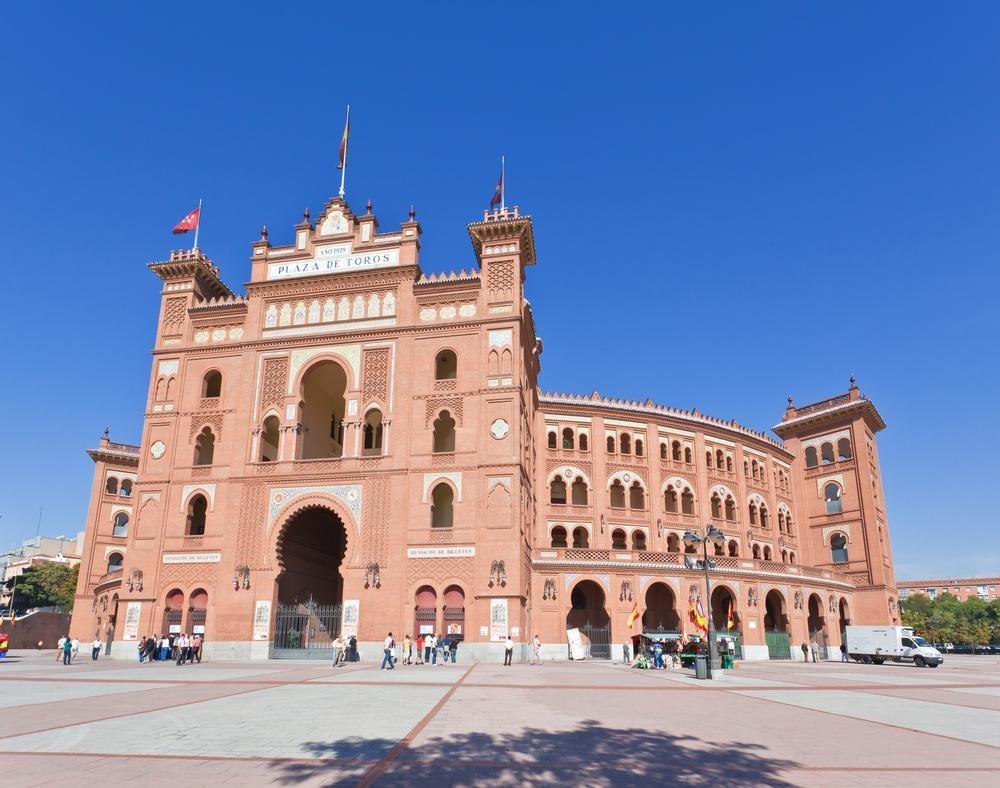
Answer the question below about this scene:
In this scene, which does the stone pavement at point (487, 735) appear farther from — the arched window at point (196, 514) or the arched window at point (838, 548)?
the arched window at point (838, 548)

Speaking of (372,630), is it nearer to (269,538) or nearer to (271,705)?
(269,538)

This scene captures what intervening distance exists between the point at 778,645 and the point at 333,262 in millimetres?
35743

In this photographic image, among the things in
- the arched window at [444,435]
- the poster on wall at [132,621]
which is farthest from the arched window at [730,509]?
the poster on wall at [132,621]

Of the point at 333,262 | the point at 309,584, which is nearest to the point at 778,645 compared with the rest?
the point at 309,584

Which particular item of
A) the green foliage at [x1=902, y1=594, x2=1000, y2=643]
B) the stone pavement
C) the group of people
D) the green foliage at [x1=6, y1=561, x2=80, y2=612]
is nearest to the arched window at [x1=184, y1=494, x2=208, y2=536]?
the group of people

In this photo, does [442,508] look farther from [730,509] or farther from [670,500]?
[730,509]

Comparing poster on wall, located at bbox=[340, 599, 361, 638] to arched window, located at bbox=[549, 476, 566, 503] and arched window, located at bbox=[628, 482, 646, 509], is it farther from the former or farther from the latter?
arched window, located at bbox=[628, 482, 646, 509]

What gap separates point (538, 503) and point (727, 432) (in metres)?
17.1

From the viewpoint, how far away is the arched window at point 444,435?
39531 millimetres

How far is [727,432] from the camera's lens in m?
54.7

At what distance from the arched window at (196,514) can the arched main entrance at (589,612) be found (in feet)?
71.8

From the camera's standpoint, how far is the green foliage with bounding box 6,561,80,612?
8025cm

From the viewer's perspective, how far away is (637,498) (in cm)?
5097

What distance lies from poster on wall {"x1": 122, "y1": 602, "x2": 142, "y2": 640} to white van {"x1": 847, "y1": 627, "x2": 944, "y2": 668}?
40910 millimetres
